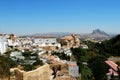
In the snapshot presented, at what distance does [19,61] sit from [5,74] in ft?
13.0

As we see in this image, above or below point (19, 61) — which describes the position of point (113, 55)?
below

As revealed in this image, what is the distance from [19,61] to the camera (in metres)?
19.3

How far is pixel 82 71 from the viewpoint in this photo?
23.4m

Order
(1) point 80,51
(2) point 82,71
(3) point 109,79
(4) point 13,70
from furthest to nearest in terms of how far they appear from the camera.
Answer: (1) point 80,51 < (3) point 109,79 < (2) point 82,71 < (4) point 13,70

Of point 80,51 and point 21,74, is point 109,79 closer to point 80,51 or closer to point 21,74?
point 21,74

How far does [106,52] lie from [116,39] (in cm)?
1078

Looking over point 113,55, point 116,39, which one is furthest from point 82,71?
point 116,39

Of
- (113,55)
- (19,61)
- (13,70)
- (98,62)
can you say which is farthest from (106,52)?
(13,70)

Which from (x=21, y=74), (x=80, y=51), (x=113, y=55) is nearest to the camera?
(x=21, y=74)

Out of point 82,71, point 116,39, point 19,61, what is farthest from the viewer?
point 116,39

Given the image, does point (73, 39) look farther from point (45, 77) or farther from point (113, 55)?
point (45, 77)

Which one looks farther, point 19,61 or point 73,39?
point 73,39

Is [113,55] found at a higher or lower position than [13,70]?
lower

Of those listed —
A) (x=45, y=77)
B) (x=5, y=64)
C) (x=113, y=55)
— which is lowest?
(x=113, y=55)
